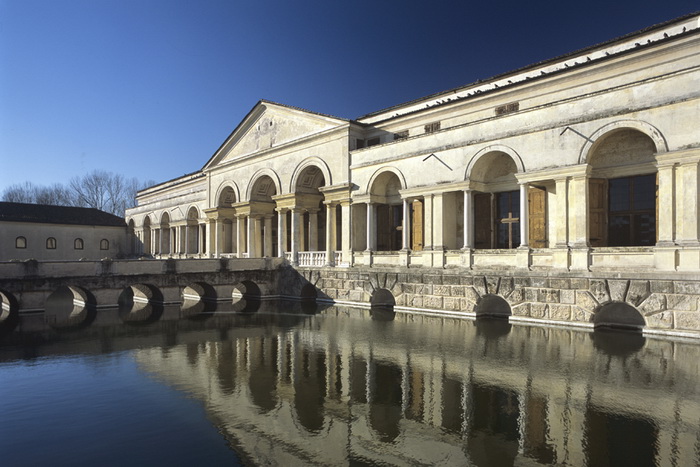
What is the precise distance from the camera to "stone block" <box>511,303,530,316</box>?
17469 millimetres

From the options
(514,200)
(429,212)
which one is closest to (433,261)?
(429,212)

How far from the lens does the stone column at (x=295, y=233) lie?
27.8 metres

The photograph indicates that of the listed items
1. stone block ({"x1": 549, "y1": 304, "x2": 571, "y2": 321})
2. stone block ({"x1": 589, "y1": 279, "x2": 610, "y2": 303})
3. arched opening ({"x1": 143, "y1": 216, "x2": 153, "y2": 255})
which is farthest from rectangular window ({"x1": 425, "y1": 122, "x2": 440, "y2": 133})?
arched opening ({"x1": 143, "y1": 216, "x2": 153, "y2": 255})

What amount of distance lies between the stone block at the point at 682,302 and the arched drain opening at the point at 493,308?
614cm

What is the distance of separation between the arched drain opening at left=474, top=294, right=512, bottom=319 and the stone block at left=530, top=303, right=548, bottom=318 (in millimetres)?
2148

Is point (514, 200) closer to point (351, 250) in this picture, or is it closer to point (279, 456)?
point (351, 250)

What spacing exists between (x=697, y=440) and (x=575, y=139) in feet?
38.6

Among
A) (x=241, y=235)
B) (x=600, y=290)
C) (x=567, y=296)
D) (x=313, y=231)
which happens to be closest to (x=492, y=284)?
(x=567, y=296)

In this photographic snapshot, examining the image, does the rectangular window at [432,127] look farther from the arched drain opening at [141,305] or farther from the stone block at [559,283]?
the arched drain opening at [141,305]

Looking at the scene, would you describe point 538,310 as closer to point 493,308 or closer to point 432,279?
point 493,308

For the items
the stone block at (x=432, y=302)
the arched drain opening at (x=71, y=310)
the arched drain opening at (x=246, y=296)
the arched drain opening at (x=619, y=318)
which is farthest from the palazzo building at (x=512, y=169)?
the arched drain opening at (x=71, y=310)

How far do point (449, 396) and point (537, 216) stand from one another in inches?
454

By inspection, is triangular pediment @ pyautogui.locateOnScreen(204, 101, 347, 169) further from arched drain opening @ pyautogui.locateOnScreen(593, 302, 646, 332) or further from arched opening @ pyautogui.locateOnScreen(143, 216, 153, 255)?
arched opening @ pyautogui.locateOnScreen(143, 216, 153, 255)

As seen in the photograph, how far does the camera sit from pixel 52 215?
141 feet
